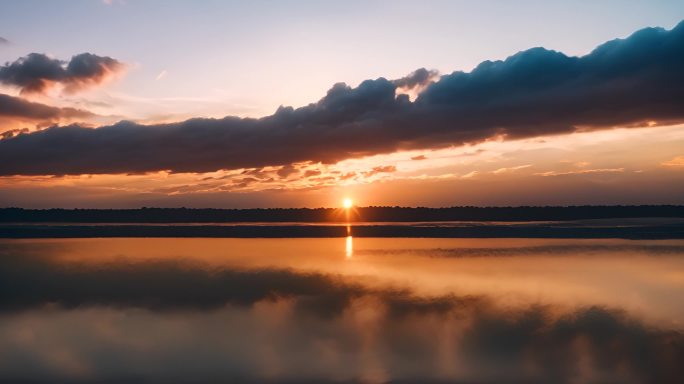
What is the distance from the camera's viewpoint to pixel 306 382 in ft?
36.5

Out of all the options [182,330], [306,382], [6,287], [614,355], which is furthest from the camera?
[6,287]

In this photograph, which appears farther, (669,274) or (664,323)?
(669,274)

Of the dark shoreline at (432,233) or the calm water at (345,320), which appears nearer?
the calm water at (345,320)

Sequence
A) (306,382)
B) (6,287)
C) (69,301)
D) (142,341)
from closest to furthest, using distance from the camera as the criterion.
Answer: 1. (306,382)
2. (142,341)
3. (69,301)
4. (6,287)

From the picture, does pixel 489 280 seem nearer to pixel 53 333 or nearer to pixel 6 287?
pixel 53 333

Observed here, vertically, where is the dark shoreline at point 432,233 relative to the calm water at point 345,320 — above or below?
above

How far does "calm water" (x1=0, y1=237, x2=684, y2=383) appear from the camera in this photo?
12.0 m

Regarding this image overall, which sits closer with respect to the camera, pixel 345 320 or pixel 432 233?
pixel 345 320

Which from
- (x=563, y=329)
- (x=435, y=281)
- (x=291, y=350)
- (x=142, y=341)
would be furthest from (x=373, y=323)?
(x=435, y=281)

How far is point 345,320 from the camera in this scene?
54.6 feet

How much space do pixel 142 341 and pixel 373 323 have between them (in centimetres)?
613

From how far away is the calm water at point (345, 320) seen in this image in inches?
471

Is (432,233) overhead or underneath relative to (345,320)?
overhead

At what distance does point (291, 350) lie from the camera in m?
13.5
